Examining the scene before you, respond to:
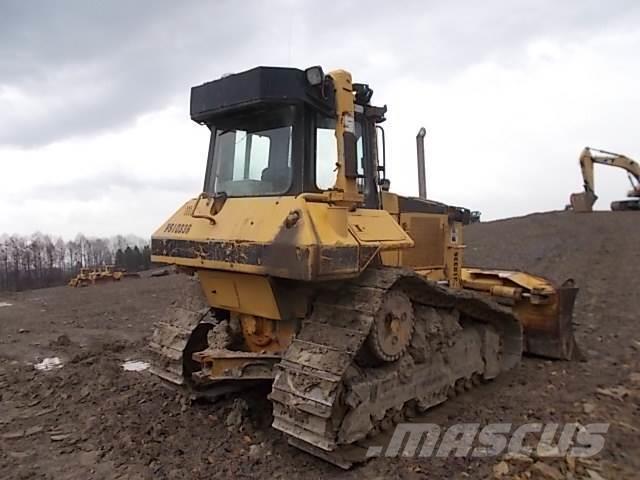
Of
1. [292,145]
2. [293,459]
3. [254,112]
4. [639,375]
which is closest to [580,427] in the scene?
[639,375]

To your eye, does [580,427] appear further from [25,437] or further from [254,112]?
[25,437]

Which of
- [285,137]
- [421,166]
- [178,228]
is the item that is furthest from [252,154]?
[421,166]

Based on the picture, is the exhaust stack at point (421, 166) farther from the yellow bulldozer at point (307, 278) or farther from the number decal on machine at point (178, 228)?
the number decal on machine at point (178, 228)

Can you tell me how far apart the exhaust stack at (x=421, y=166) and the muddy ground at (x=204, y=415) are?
2493 mm

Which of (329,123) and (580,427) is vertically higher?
(329,123)

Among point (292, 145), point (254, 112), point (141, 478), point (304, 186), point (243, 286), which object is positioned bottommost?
point (141, 478)

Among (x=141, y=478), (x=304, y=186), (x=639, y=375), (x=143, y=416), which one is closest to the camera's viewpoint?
(x=141, y=478)

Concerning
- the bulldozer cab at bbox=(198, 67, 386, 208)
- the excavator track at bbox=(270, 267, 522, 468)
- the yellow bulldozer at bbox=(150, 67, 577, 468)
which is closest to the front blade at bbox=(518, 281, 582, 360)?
the yellow bulldozer at bbox=(150, 67, 577, 468)

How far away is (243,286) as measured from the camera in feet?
16.0

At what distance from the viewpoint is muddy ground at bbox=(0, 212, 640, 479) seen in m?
4.28

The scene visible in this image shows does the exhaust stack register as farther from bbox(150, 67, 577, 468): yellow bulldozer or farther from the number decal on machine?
the number decal on machine

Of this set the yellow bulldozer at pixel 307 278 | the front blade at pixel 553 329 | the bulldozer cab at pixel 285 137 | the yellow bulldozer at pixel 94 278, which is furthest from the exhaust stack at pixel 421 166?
the yellow bulldozer at pixel 94 278

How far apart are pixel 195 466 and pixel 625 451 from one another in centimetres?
338

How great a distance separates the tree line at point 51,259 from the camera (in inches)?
2010
